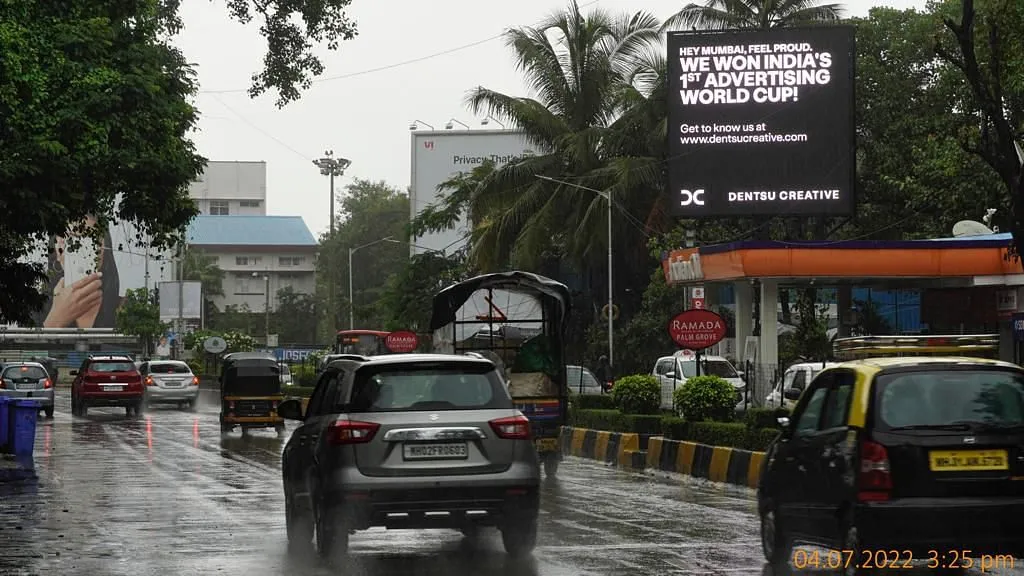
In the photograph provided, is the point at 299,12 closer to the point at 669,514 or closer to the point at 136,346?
the point at 669,514

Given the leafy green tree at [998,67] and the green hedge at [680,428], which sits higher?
the leafy green tree at [998,67]

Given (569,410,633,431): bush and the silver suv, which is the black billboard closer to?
(569,410,633,431): bush

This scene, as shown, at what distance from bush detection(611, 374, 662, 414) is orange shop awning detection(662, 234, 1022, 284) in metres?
A: 8.73

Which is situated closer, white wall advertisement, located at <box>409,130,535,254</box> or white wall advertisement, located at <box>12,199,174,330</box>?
white wall advertisement, located at <box>409,130,535,254</box>

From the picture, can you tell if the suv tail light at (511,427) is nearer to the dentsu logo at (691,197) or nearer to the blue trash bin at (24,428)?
the blue trash bin at (24,428)

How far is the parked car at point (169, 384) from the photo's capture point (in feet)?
172

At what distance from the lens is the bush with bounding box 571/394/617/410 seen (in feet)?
104

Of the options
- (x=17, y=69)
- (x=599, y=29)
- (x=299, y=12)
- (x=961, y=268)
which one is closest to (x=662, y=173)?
(x=599, y=29)

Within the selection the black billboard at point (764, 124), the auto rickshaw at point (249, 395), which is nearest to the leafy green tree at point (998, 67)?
the black billboard at point (764, 124)

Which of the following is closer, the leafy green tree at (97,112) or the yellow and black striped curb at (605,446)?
the leafy green tree at (97,112)

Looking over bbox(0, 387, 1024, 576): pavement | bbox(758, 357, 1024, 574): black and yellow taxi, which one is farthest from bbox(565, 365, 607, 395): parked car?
bbox(758, 357, 1024, 574): black and yellow taxi

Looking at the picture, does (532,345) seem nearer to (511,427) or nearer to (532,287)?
(532,287)

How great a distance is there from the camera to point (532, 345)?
965 inches

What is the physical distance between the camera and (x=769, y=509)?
1179 centimetres
